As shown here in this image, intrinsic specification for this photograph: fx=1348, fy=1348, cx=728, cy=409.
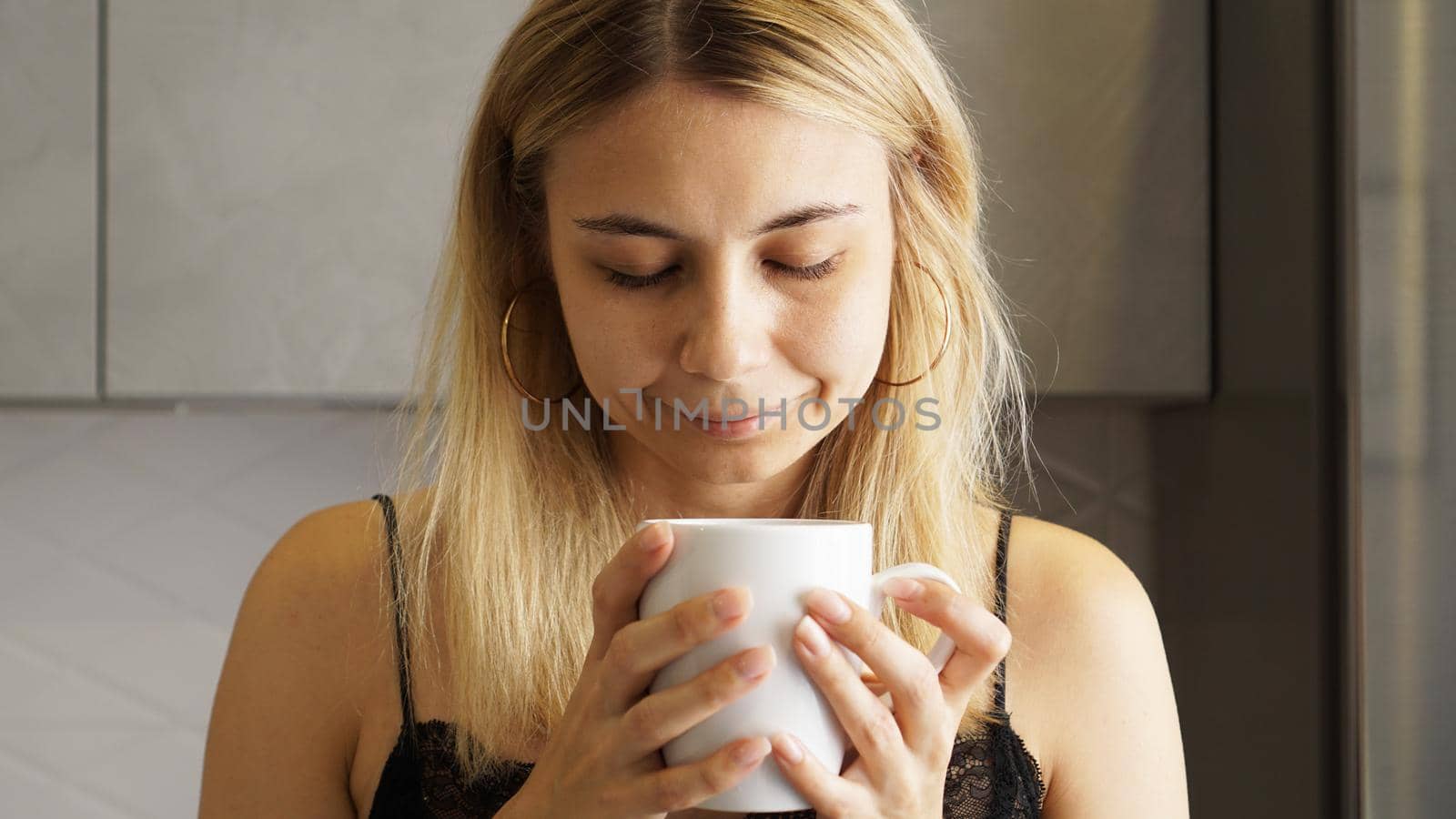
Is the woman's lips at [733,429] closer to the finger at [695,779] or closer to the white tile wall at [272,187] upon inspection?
the finger at [695,779]

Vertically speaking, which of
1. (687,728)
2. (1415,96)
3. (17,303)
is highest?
(1415,96)

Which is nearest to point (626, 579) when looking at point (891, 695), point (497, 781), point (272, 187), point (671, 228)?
point (891, 695)

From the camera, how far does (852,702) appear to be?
0.62 m

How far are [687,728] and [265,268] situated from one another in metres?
1.00

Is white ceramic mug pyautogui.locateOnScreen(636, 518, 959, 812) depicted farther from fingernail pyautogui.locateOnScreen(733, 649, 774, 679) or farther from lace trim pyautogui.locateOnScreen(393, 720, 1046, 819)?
lace trim pyautogui.locateOnScreen(393, 720, 1046, 819)

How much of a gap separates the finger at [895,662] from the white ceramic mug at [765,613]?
0.01m

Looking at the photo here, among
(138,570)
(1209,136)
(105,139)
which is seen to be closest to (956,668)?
(1209,136)

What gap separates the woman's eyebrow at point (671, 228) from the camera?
2.62 ft

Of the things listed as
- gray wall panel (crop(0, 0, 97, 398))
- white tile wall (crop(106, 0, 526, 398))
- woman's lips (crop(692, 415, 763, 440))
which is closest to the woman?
woman's lips (crop(692, 415, 763, 440))

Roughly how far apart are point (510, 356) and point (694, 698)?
50 centimetres

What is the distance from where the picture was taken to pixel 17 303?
1434 mm

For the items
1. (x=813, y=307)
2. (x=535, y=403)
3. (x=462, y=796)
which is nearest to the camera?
(x=813, y=307)

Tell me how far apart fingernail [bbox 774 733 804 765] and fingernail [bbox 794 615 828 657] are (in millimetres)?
43

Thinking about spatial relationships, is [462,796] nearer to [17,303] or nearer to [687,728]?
[687,728]
